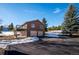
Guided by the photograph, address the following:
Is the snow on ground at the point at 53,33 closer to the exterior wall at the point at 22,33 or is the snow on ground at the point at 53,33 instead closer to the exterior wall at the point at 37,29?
the exterior wall at the point at 37,29

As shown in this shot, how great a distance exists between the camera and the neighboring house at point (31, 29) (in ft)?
15.3

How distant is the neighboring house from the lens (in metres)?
4.66

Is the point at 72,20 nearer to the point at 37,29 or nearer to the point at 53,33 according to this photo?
the point at 53,33

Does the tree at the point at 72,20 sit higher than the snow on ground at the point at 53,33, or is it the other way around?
the tree at the point at 72,20

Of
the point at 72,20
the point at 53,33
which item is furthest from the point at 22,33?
the point at 72,20

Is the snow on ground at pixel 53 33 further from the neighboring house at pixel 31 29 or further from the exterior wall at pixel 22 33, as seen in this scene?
the exterior wall at pixel 22 33

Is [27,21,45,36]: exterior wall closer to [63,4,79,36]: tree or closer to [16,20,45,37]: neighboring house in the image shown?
[16,20,45,37]: neighboring house

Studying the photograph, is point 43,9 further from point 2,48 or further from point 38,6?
point 2,48

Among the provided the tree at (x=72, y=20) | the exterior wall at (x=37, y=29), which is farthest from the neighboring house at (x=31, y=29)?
the tree at (x=72, y=20)

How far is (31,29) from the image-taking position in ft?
15.4

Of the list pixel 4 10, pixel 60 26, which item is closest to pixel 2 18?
pixel 4 10

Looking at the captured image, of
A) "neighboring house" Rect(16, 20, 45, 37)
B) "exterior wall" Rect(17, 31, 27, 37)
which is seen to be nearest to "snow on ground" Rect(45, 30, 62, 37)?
"neighboring house" Rect(16, 20, 45, 37)
